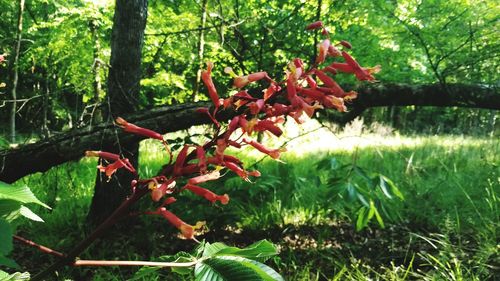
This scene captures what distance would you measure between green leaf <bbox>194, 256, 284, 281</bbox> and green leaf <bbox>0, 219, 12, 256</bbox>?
1.33ft

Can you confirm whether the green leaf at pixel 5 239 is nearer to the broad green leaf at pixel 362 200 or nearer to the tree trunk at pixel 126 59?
the tree trunk at pixel 126 59

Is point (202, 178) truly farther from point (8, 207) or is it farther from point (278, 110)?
point (8, 207)

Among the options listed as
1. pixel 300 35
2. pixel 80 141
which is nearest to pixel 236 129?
pixel 80 141

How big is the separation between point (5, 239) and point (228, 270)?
19.4 inches

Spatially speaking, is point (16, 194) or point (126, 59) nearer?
point (16, 194)

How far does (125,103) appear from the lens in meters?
2.97

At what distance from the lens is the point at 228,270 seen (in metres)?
0.82

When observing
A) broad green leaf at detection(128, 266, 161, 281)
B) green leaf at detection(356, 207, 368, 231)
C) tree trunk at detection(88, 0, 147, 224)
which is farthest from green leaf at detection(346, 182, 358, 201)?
tree trunk at detection(88, 0, 147, 224)

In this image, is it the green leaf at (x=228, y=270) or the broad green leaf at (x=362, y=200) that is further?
the broad green leaf at (x=362, y=200)

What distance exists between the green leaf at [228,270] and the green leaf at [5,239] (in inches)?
16.0

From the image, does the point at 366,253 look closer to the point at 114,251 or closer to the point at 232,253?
the point at 114,251

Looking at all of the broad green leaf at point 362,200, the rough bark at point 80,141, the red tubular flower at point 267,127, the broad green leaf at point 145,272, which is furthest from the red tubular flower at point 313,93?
the broad green leaf at point 362,200

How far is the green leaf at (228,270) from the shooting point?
80 centimetres

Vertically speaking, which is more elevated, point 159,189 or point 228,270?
point 159,189
